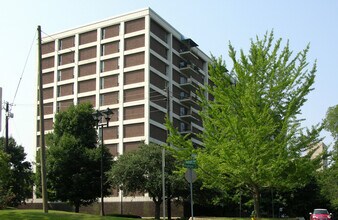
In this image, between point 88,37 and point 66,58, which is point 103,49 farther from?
point 66,58

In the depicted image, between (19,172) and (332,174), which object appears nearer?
(19,172)

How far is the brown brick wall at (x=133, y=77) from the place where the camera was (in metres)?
69.6

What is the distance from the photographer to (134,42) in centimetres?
7119

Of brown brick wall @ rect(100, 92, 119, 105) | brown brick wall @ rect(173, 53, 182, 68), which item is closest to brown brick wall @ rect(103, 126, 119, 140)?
brown brick wall @ rect(100, 92, 119, 105)

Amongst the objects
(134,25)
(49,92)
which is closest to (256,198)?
(134,25)

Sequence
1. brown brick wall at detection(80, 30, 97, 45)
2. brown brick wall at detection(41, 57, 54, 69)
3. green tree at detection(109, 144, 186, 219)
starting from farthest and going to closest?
brown brick wall at detection(41, 57, 54, 69)
brown brick wall at detection(80, 30, 97, 45)
green tree at detection(109, 144, 186, 219)

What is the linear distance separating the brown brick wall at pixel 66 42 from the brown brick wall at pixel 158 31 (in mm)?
15120

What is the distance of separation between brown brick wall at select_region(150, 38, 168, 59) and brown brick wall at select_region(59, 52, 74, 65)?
1529 centimetres

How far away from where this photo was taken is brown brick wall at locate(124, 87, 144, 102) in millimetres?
69062

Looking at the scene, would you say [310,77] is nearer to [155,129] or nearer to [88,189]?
[88,189]

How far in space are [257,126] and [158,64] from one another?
51103 mm

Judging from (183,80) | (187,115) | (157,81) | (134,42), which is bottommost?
(187,115)

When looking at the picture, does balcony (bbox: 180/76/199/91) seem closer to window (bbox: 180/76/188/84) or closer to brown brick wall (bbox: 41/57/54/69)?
window (bbox: 180/76/188/84)

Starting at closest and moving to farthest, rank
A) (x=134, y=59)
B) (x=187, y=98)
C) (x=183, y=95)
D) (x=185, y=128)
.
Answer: (x=134, y=59)
(x=187, y=98)
(x=185, y=128)
(x=183, y=95)
